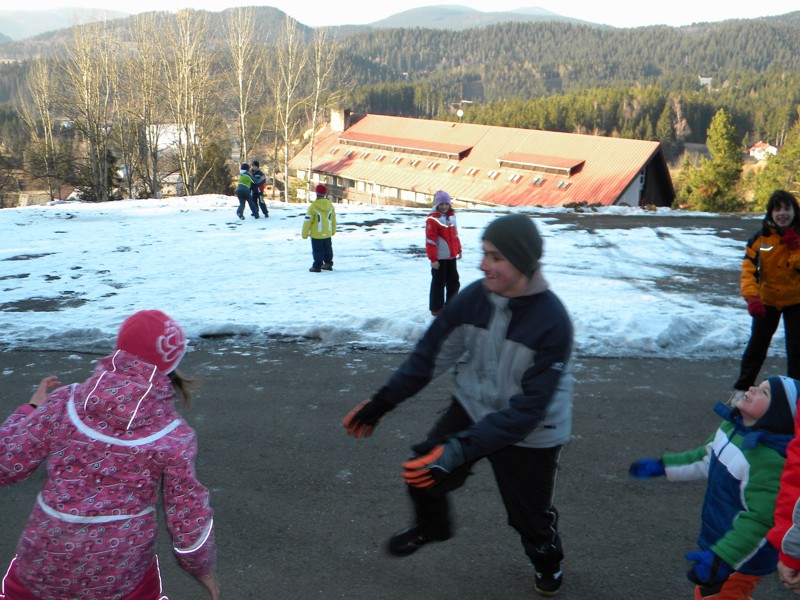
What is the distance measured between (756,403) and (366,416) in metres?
1.63

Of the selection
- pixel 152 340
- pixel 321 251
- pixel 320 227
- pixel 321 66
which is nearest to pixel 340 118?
pixel 321 66

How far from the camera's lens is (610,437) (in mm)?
5480

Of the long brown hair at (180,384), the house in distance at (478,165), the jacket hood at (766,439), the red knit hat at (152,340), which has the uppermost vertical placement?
the red knit hat at (152,340)

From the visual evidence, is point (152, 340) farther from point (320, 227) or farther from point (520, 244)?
point (320, 227)

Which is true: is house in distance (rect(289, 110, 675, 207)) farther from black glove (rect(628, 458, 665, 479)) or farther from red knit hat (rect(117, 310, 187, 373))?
red knit hat (rect(117, 310, 187, 373))

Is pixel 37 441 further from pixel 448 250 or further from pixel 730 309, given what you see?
pixel 730 309

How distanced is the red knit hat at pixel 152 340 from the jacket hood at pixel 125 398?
0.02 m

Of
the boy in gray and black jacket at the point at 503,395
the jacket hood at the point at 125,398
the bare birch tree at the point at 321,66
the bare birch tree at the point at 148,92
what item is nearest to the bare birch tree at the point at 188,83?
the bare birch tree at the point at 148,92

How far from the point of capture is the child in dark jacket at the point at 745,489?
2645 mm

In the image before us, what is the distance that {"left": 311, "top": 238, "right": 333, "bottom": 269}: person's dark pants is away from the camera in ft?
40.7

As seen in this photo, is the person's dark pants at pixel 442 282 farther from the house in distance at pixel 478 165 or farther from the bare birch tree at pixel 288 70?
the bare birch tree at pixel 288 70

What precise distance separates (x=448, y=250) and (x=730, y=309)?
3747mm

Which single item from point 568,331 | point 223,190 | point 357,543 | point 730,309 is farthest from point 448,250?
point 223,190

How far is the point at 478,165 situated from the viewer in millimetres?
49500
